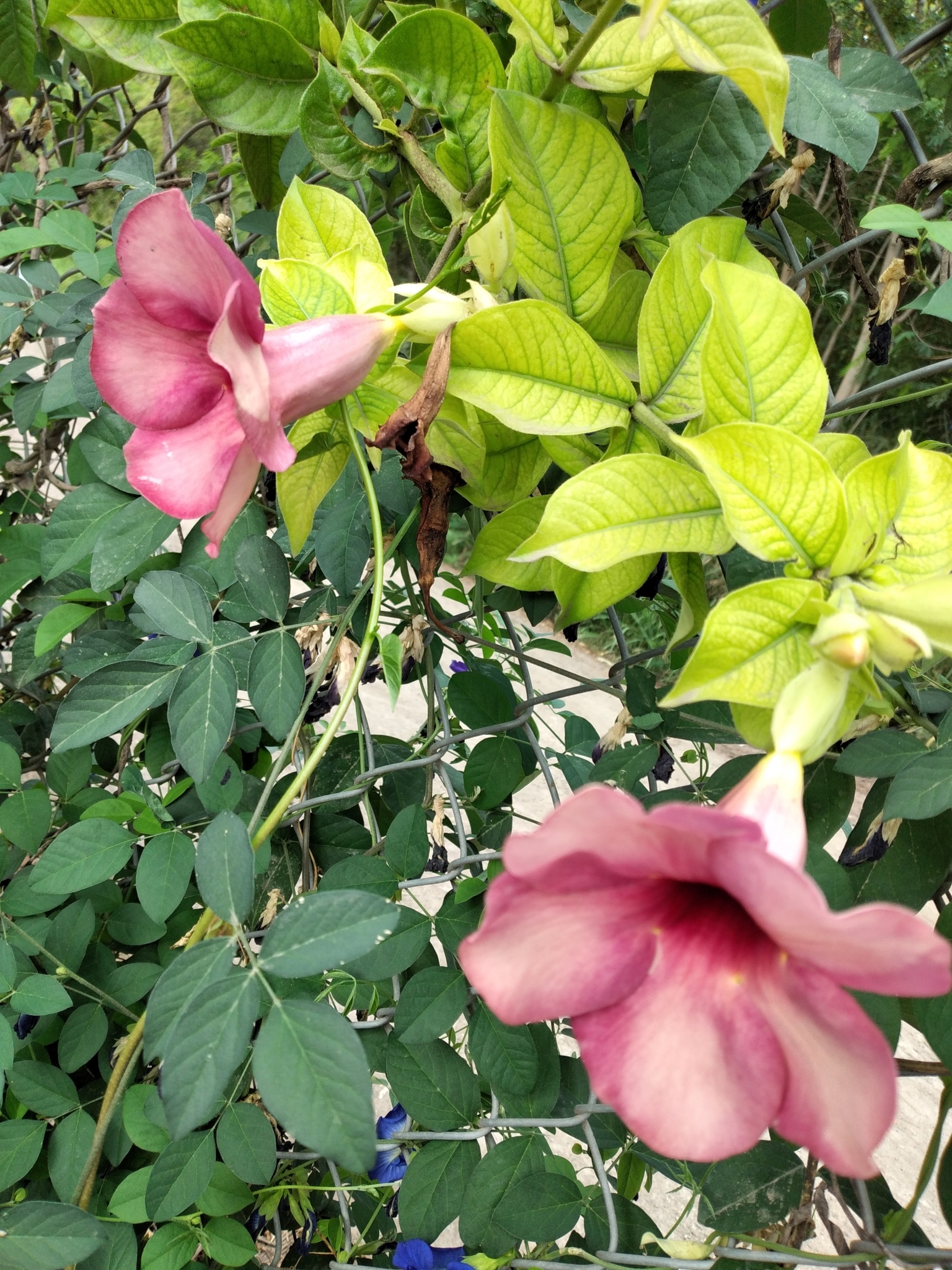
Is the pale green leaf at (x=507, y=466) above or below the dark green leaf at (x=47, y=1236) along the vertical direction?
above

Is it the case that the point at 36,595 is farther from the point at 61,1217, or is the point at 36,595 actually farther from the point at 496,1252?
the point at 496,1252

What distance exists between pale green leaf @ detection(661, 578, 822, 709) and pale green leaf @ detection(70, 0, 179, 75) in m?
0.52

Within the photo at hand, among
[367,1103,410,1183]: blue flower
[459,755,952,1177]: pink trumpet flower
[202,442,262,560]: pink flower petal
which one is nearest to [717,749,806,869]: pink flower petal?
[459,755,952,1177]: pink trumpet flower

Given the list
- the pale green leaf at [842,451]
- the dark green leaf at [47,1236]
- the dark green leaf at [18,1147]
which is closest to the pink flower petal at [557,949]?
the pale green leaf at [842,451]

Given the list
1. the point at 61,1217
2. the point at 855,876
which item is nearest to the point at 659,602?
the point at 855,876

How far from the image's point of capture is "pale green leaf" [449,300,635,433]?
1.16ft

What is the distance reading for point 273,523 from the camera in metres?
0.77

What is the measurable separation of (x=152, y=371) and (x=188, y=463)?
4 centimetres

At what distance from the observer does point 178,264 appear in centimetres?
31

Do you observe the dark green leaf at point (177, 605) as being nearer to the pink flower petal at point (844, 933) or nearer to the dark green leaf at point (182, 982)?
the dark green leaf at point (182, 982)

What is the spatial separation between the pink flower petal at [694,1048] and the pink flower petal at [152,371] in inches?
11.0

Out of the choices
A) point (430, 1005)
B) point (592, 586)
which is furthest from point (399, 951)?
point (592, 586)

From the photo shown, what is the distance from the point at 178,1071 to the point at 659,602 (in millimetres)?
497

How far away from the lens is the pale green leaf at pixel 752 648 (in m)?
0.28
